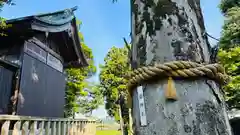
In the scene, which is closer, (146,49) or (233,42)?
(146,49)

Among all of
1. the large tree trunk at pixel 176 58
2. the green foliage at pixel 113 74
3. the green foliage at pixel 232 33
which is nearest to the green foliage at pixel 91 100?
the green foliage at pixel 113 74

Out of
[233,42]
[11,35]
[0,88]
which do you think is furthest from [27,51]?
[233,42]

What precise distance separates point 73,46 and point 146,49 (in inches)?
310

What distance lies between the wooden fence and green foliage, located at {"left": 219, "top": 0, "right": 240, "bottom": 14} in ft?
33.7

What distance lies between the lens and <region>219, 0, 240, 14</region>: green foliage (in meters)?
11.6

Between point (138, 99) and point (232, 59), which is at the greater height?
point (232, 59)

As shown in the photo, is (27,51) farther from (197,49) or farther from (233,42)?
(233,42)

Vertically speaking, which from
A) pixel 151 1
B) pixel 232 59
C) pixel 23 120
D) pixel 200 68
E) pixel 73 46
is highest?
pixel 73 46

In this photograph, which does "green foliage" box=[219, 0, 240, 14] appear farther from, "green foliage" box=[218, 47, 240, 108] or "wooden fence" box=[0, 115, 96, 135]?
"wooden fence" box=[0, 115, 96, 135]

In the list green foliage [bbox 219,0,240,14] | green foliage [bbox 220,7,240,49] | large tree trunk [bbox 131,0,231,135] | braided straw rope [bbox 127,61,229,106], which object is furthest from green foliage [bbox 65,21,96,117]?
braided straw rope [bbox 127,61,229,106]

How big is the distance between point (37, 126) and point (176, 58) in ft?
11.8

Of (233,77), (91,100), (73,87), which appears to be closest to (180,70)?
(233,77)

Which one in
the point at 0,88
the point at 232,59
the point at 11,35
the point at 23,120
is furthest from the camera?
the point at 232,59

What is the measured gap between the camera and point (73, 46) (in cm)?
843
